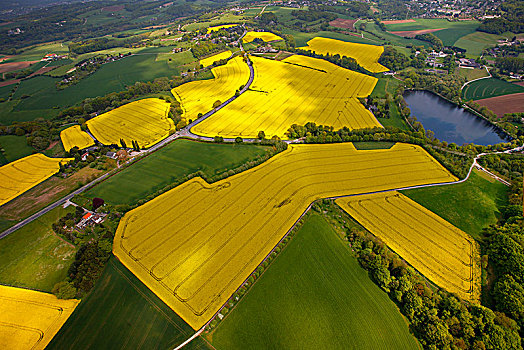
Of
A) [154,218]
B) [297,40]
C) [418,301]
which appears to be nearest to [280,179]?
[154,218]

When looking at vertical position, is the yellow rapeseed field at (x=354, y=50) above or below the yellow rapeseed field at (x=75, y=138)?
above

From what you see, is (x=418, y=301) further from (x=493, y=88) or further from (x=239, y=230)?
(x=493, y=88)

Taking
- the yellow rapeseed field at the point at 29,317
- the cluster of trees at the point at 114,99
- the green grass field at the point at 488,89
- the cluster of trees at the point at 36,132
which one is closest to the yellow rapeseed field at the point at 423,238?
the yellow rapeseed field at the point at 29,317

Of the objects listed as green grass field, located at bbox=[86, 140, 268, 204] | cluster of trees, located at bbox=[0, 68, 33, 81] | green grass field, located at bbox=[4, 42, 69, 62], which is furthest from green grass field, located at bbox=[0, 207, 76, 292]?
green grass field, located at bbox=[4, 42, 69, 62]

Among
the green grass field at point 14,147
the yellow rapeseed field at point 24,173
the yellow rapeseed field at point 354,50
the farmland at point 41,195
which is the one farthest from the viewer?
the yellow rapeseed field at point 354,50

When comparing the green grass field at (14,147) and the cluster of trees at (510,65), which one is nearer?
the green grass field at (14,147)

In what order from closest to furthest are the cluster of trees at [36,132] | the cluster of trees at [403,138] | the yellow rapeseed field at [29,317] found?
the yellow rapeseed field at [29,317], the cluster of trees at [403,138], the cluster of trees at [36,132]

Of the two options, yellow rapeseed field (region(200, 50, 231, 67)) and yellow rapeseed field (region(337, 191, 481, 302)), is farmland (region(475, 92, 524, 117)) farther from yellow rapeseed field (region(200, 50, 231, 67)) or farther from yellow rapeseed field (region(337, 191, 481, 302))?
yellow rapeseed field (region(200, 50, 231, 67))

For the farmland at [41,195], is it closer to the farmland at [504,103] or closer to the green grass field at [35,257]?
the green grass field at [35,257]
